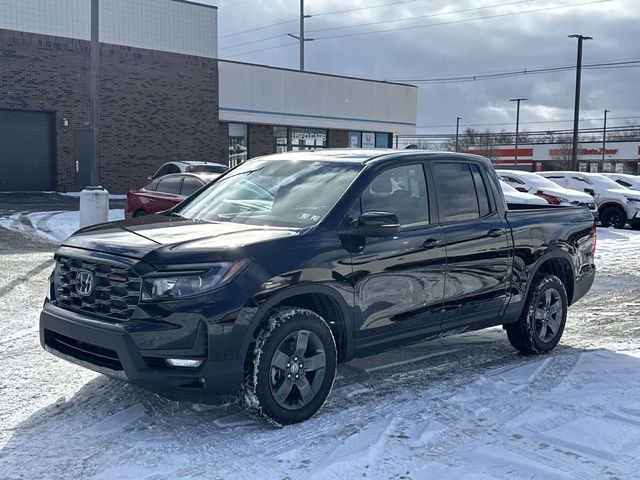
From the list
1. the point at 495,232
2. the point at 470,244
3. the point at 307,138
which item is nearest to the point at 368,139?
the point at 307,138

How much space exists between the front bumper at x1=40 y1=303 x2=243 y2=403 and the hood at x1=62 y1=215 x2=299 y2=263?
454 mm

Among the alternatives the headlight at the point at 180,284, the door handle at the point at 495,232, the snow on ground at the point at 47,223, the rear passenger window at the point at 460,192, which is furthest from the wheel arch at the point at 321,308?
the snow on ground at the point at 47,223

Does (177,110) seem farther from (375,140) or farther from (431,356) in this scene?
(431,356)

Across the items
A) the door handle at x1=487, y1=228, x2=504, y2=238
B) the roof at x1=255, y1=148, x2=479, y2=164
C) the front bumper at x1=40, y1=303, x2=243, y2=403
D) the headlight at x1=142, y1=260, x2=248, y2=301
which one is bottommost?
the front bumper at x1=40, y1=303, x2=243, y2=403

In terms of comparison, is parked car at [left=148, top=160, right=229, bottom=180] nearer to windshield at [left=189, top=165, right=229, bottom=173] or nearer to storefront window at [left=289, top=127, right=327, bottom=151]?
windshield at [left=189, top=165, right=229, bottom=173]

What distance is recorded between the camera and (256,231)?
472 centimetres

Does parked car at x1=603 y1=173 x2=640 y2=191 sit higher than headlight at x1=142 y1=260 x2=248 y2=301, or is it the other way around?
parked car at x1=603 y1=173 x2=640 y2=191

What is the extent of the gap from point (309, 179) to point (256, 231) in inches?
34.0

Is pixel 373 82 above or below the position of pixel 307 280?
above

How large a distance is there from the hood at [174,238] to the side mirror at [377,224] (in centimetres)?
48

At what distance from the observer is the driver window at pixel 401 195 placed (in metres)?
5.20

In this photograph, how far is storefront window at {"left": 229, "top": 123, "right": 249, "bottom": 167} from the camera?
32328 millimetres

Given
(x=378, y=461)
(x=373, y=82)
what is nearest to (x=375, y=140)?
(x=373, y=82)

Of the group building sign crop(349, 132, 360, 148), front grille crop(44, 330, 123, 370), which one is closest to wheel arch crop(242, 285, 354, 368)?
front grille crop(44, 330, 123, 370)
